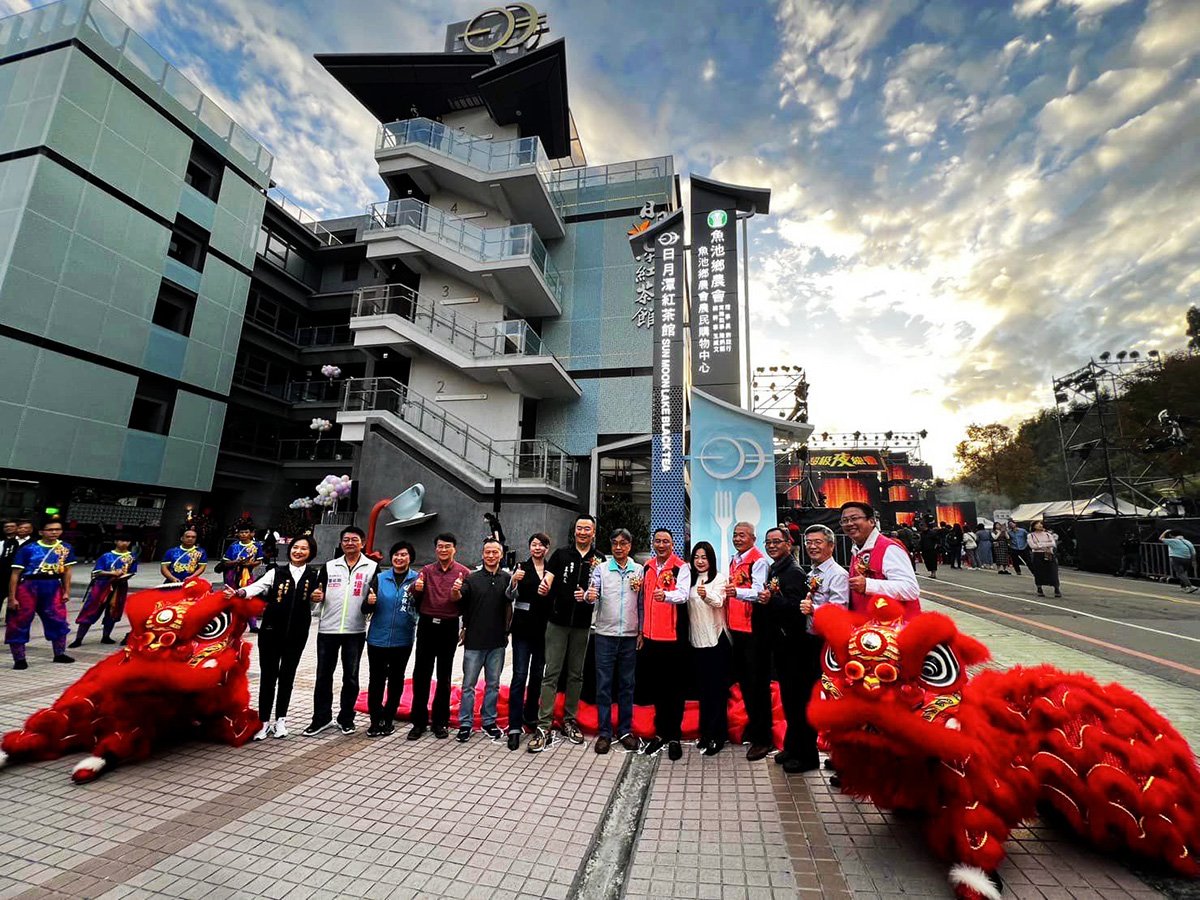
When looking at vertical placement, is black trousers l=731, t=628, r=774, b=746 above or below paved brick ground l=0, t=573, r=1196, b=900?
above

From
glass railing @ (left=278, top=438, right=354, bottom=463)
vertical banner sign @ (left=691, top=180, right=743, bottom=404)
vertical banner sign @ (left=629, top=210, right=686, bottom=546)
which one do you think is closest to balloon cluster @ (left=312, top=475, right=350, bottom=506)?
glass railing @ (left=278, top=438, right=354, bottom=463)

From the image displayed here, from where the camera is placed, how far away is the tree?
4094 cm

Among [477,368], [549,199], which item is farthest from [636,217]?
[477,368]

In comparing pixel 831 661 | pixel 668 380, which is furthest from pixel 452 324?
pixel 831 661

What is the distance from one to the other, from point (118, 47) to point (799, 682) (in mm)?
27306

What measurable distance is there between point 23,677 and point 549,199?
59.8 feet

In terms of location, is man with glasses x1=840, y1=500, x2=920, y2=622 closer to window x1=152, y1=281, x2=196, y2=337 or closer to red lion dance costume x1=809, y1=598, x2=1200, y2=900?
red lion dance costume x1=809, y1=598, x2=1200, y2=900

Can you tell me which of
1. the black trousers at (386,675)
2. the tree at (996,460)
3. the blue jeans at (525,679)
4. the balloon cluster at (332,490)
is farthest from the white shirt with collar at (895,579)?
the tree at (996,460)

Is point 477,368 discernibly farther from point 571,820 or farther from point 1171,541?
point 1171,541

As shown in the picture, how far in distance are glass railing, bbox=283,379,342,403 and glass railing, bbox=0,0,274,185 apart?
9865 millimetres

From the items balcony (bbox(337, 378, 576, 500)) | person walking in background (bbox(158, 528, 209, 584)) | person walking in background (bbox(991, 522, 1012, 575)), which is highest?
balcony (bbox(337, 378, 576, 500))

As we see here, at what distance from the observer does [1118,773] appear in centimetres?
265

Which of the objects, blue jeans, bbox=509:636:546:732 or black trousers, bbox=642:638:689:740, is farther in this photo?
blue jeans, bbox=509:636:546:732

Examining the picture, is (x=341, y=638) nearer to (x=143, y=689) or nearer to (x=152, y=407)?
(x=143, y=689)
